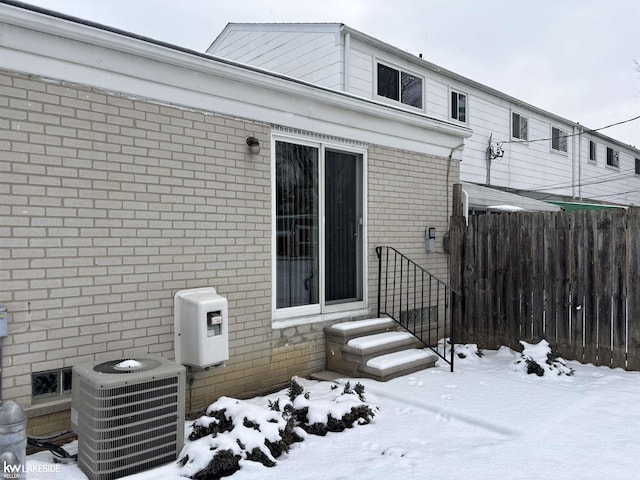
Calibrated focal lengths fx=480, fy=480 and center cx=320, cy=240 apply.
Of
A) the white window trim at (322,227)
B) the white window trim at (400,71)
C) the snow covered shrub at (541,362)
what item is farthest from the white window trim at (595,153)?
the white window trim at (322,227)

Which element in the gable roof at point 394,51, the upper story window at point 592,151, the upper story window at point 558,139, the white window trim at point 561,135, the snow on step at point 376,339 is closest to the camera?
the snow on step at point 376,339

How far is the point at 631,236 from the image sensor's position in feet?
16.5

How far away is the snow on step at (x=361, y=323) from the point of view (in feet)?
16.7

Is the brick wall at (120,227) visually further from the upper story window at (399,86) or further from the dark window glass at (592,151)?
the dark window glass at (592,151)

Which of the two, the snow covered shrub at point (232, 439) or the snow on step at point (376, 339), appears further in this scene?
the snow on step at point (376, 339)

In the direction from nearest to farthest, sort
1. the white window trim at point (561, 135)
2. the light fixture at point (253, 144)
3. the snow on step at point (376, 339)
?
the light fixture at point (253, 144)
the snow on step at point (376, 339)
the white window trim at point (561, 135)

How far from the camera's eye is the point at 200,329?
375cm

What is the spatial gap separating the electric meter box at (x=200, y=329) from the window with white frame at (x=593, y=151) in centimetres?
1494

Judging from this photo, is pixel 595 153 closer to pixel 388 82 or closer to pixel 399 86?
pixel 399 86

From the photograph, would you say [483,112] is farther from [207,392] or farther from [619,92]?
[207,392]

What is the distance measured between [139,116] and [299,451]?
9.00ft

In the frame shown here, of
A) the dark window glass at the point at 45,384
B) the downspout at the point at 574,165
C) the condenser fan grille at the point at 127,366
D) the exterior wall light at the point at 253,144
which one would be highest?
the downspout at the point at 574,165

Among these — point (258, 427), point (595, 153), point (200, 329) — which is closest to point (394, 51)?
point (200, 329)

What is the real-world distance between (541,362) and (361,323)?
1911 mm
